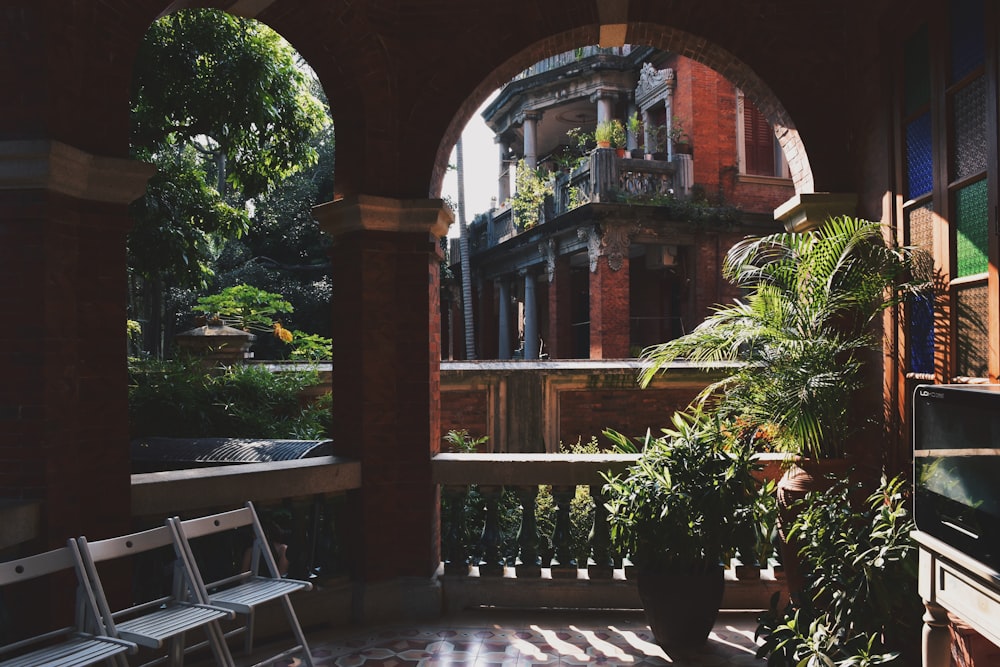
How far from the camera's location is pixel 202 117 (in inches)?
329

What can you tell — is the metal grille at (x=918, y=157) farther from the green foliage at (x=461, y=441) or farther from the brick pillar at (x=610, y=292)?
the brick pillar at (x=610, y=292)

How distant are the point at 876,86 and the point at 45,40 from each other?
14.8 ft

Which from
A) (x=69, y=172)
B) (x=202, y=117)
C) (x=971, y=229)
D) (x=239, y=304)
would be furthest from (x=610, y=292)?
(x=69, y=172)

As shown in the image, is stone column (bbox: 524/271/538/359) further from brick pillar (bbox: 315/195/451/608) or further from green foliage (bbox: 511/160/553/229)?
brick pillar (bbox: 315/195/451/608)

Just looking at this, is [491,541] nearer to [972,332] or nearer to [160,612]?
[160,612]

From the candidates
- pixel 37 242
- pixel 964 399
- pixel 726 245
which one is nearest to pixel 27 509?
pixel 37 242

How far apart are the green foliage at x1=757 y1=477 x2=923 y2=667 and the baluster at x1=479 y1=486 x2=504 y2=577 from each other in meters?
1.88

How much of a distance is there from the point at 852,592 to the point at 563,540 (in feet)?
6.84

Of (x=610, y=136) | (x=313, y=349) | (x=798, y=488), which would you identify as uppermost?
(x=610, y=136)

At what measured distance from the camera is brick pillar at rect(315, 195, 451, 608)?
5.17 meters

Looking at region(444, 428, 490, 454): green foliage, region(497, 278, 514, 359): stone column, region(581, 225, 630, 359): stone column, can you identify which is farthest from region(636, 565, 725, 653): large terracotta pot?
region(497, 278, 514, 359): stone column

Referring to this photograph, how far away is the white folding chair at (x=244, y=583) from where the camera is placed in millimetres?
3693

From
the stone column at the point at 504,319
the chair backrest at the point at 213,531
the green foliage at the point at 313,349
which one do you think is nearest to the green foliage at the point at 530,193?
the stone column at the point at 504,319

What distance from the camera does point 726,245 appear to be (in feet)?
50.1
